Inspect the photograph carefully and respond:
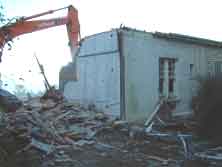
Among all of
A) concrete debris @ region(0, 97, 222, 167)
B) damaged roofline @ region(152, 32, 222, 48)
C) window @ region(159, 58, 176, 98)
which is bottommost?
concrete debris @ region(0, 97, 222, 167)

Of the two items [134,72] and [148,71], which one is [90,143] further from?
[148,71]

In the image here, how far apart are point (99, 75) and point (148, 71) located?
203 cm

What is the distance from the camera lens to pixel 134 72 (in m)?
13.7

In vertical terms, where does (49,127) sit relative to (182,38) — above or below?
below

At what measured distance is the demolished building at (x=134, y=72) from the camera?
1341 cm

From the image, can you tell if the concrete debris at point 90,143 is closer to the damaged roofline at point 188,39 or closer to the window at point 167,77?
the window at point 167,77

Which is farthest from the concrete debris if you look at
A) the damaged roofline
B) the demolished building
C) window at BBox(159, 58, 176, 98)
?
the damaged roofline

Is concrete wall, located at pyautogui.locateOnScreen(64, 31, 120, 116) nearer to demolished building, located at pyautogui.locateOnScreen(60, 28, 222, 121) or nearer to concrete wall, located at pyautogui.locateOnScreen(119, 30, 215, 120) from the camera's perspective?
demolished building, located at pyautogui.locateOnScreen(60, 28, 222, 121)

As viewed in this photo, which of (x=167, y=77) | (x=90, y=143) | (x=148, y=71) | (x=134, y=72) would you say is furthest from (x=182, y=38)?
(x=90, y=143)

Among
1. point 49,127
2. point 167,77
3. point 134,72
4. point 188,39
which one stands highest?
point 188,39

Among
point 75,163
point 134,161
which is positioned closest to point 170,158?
point 134,161

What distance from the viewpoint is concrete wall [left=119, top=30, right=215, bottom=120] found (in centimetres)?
1352

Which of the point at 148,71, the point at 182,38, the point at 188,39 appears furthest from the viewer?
the point at 188,39

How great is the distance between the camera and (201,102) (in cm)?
1166
